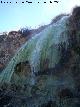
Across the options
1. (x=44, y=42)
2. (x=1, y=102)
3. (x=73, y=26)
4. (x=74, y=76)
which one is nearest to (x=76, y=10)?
(x=73, y=26)

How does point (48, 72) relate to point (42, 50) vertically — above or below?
below

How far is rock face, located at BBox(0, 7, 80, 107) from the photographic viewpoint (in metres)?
16.5

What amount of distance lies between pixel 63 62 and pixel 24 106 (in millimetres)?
2984

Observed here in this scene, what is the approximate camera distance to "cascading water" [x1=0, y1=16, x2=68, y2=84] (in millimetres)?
17891

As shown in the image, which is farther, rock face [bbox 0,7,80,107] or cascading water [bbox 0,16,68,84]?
cascading water [bbox 0,16,68,84]

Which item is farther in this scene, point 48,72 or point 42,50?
point 42,50

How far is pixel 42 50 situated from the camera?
60.5 ft

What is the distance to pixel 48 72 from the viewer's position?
17.7 meters

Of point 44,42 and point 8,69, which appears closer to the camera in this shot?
point 44,42

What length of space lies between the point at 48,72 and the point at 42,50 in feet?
4.67

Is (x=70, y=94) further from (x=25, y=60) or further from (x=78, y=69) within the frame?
(x=25, y=60)

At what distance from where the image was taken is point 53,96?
1653 cm

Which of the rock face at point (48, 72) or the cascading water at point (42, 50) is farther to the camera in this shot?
the cascading water at point (42, 50)

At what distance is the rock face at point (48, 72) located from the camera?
16.5 meters
